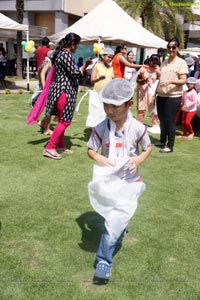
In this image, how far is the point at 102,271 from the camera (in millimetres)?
2254

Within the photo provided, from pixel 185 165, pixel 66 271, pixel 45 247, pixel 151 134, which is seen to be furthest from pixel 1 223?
pixel 151 134

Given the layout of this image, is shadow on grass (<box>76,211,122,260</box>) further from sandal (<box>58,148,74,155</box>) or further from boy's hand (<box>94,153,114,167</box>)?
sandal (<box>58,148,74,155</box>)

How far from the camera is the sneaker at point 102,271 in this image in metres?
2.25

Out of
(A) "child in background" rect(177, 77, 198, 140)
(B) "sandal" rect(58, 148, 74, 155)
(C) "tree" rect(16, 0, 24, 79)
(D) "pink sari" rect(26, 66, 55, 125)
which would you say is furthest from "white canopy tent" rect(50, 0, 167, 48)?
(B) "sandal" rect(58, 148, 74, 155)

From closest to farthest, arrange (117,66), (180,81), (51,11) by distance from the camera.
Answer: (180,81), (117,66), (51,11)

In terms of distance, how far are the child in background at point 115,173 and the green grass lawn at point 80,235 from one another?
0.24m

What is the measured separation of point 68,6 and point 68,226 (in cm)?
2563

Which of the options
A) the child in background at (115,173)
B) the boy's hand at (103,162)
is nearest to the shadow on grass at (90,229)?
the child in background at (115,173)

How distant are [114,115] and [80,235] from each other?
1191mm

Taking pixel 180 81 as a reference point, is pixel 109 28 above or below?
above

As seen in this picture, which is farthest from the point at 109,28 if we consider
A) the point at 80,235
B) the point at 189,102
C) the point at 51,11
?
the point at 51,11

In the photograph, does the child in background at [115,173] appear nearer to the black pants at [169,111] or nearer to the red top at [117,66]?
the black pants at [169,111]

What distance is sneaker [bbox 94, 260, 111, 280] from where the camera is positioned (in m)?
2.25

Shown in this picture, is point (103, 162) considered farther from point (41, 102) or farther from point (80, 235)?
point (41, 102)
